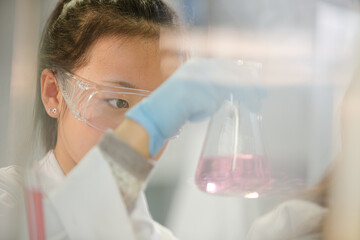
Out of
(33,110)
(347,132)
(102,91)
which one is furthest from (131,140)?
(347,132)

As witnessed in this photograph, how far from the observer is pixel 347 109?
835 millimetres

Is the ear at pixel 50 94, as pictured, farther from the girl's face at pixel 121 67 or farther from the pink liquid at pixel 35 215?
the pink liquid at pixel 35 215

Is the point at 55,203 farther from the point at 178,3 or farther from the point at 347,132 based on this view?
the point at 347,132

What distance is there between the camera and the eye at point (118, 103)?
800mm

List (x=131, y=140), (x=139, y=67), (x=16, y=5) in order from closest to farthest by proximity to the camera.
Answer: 1. (x=131, y=140)
2. (x=139, y=67)
3. (x=16, y=5)

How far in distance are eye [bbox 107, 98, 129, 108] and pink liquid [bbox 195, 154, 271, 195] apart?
0.65 feet

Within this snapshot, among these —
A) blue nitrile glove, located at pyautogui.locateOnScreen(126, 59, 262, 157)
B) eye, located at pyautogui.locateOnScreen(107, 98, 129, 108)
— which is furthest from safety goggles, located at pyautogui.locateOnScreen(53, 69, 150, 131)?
blue nitrile glove, located at pyautogui.locateOnScreen(126, 59, 262, 157)

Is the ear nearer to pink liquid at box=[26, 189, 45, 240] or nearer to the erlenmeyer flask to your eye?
pink liquid at box=[26, 189, 45, 240]

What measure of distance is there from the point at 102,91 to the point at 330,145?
0.52 meters

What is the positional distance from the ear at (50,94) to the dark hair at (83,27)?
0.01 m

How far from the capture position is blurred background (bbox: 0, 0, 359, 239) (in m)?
0.85

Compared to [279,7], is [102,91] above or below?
below

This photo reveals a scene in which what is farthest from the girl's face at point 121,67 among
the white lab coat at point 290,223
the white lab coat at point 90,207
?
the white lab coat at point 290,223

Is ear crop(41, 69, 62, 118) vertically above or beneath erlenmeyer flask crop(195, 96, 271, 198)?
above
